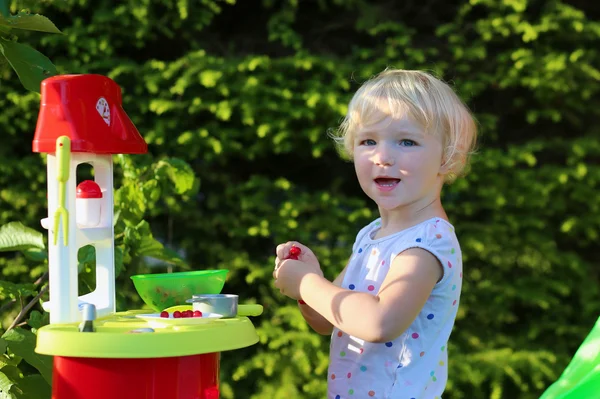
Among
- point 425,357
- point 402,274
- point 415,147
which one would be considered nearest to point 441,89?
point 415,147

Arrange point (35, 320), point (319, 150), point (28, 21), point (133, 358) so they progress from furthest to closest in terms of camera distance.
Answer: point (319, 150)
point (35, 320)
point (28, 21)
point (133, 358)

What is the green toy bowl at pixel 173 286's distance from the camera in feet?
6.05

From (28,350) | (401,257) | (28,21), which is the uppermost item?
(28,21)

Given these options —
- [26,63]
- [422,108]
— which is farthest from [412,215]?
[26,63]

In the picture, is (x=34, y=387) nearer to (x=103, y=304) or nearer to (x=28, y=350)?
(x=28, y=350)

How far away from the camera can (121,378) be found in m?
1.55

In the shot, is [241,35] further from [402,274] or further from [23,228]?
[402,274]

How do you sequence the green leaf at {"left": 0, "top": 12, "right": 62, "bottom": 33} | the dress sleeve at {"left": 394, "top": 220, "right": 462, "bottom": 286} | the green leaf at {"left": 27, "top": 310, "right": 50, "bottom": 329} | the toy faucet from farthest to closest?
the green leaf at {"left": 27, "top": 310, "right": 50, "bottom": 329} → the green leaf at {"left": 0, "top": 12, "right": 62, "bottom": 33} → the dress sleeve at {"left": 394, "top": 220, "right": 462, "bottom": 286} → the toy faucet

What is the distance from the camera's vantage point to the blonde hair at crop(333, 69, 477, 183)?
185cm

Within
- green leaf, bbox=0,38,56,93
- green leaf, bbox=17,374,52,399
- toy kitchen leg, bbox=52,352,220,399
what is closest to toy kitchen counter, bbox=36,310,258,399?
toy kitchen leg, bbox=52,352,220,399

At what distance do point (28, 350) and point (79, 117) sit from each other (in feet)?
2.24

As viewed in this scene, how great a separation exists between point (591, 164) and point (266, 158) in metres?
1.51

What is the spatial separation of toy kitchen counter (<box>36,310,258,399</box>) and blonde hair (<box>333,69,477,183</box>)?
0.61m

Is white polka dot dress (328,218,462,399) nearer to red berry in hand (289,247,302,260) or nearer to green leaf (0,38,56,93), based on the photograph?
red berry in hand (289,247,302,260)
